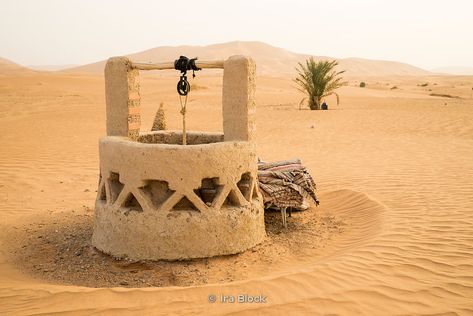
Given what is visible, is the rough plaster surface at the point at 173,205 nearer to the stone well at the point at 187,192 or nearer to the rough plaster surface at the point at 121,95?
the stone well at the point at 187,192

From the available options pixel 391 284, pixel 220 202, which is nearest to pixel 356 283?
pixel 391 284

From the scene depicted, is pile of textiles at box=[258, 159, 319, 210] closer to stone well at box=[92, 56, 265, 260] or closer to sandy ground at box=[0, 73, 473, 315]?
sandy ground at box=[0, 73, 473, 315]

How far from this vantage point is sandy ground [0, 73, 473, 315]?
3.55 m

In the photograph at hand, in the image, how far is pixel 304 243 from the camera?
17.6ft

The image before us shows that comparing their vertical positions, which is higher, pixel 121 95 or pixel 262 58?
pixel 262 58

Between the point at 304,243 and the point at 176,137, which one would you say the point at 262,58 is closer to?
the point at 176,137

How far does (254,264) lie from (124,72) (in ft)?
8.91

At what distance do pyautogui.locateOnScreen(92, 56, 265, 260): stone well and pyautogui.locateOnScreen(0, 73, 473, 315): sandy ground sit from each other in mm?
206

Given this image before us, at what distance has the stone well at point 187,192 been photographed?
452 cm

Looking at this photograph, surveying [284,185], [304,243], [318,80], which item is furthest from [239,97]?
[318,80]

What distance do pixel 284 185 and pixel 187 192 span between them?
1.85 metres

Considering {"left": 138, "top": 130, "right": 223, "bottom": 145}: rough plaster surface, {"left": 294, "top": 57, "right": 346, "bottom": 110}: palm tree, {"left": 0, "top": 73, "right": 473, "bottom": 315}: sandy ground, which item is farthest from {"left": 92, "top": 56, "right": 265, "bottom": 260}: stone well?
{"left": 294, "top": 57, "right": 346, "bottom": 110}: palm tree

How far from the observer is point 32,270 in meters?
4.77

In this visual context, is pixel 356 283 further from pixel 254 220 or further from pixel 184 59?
pixel 184 59
